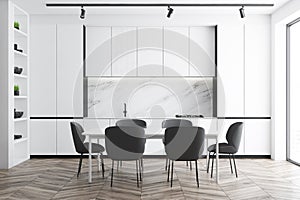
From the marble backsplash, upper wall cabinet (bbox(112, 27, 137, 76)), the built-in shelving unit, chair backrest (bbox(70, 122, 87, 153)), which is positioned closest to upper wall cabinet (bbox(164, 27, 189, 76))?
the marble backsplash

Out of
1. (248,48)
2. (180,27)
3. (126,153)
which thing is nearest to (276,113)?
(248,48)

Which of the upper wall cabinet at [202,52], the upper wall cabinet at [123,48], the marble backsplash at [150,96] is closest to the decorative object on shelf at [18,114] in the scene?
the marble backsplash at [150,96]

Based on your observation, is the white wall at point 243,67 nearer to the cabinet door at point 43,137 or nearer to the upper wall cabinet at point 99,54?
the upper wall cabinet at point 99,54

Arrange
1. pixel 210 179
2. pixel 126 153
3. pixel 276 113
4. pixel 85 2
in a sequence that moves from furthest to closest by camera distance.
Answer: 1. pixel 276 113
2. pixel 85 2
3. pixel 210 179
4. pixel 126 153

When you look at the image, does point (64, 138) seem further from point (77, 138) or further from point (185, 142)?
point (185, 142)

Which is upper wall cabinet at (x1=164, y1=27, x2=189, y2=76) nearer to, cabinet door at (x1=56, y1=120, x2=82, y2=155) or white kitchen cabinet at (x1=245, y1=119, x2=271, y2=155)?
white kitchen cabinet at (x1=245, y1=119, x2=271, y2=155)

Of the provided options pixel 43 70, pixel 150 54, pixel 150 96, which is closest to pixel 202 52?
pixel 150 54

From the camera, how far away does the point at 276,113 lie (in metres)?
8.15

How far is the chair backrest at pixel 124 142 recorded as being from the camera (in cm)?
561

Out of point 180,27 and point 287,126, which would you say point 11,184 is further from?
point 287,126

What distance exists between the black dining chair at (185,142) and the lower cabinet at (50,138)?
3292mm

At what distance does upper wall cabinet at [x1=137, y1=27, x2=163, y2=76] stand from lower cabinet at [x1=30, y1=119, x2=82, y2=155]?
1.73 meters

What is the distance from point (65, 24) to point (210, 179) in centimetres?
440

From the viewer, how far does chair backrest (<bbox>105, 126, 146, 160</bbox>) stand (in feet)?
18.4
